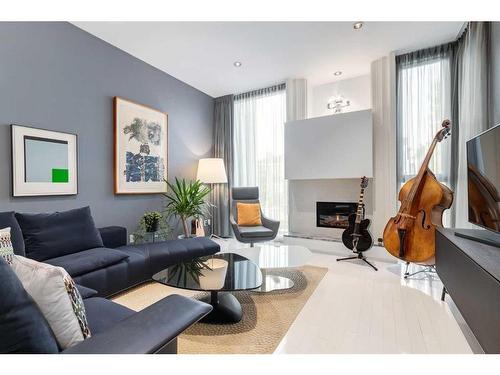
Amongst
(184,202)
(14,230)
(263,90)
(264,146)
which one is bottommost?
(14,230)

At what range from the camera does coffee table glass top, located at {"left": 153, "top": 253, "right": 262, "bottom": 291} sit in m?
1.70

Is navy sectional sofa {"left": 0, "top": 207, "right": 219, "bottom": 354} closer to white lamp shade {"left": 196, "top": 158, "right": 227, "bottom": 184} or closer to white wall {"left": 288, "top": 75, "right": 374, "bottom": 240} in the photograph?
white lamp shade {"left": 196, "top": 158, "right": 227, "bottom": 184}

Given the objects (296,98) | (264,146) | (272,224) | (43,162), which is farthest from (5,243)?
(296,98)

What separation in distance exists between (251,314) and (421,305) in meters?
1.46

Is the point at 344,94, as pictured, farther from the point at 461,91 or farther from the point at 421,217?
the point at 421,217

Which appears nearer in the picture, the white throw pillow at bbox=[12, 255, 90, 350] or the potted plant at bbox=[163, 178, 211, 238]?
the white throw pillow at bbox=[12, 255, 90, 350]

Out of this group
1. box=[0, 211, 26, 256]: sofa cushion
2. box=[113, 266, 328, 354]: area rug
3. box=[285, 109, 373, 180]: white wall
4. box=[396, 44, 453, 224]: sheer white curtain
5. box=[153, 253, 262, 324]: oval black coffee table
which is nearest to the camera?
box=[113, 266, 328, 354]: area rug

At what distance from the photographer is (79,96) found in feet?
8.87

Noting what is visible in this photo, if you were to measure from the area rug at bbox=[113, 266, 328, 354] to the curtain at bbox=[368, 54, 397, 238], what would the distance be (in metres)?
1.48

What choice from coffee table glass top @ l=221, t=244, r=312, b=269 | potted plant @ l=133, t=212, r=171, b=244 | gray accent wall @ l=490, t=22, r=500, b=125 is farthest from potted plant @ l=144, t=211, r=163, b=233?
gray accent wall @ l=490, t=22, r=500, b=125

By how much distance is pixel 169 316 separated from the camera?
3.11 feet

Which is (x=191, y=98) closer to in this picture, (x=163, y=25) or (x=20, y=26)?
(x=163, y=25)

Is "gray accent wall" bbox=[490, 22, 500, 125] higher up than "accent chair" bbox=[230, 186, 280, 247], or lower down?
higher up

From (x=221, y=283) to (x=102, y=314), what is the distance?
0.74m
